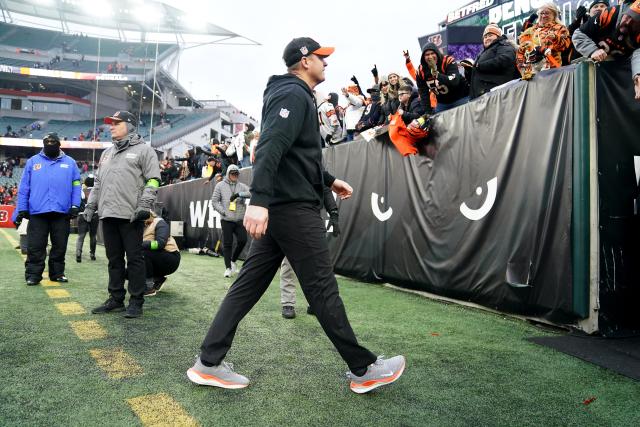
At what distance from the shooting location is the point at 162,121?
47719 mm

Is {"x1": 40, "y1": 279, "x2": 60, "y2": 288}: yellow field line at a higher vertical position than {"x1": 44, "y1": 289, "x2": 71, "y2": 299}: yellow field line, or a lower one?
lower

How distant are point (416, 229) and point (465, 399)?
137 inches

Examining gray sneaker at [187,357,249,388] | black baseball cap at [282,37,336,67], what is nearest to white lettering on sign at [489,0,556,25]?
black baseball cap at [282,37,336,67]

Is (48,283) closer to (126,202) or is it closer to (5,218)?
(126,202)

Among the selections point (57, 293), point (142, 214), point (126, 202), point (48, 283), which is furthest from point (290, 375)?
point (48, 283)

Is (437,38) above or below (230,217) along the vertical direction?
above

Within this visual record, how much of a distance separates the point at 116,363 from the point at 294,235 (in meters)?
1.39

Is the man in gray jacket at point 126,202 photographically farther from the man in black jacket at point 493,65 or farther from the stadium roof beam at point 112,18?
the stadium roof beam at point 112,18

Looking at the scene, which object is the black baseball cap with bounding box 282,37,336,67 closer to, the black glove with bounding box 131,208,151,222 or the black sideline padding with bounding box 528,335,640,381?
the black glove with bounding box 131,208,151,222

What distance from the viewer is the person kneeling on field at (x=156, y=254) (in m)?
5.42

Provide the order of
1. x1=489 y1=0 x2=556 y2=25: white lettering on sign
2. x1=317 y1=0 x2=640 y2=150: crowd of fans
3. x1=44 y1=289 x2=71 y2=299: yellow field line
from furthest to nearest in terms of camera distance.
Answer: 1. x1=489 y1=0 x2=556 y2=25: white lettering on sign
2. x1=44 y1=289 x2=71 y2=299: yellow field line
3. x1=317 y1=0 x2=640 y2=150: crowd of fans

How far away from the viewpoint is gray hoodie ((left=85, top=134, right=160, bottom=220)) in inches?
164

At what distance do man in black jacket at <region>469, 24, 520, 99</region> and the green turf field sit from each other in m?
2.66

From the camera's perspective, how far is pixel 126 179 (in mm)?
4301
